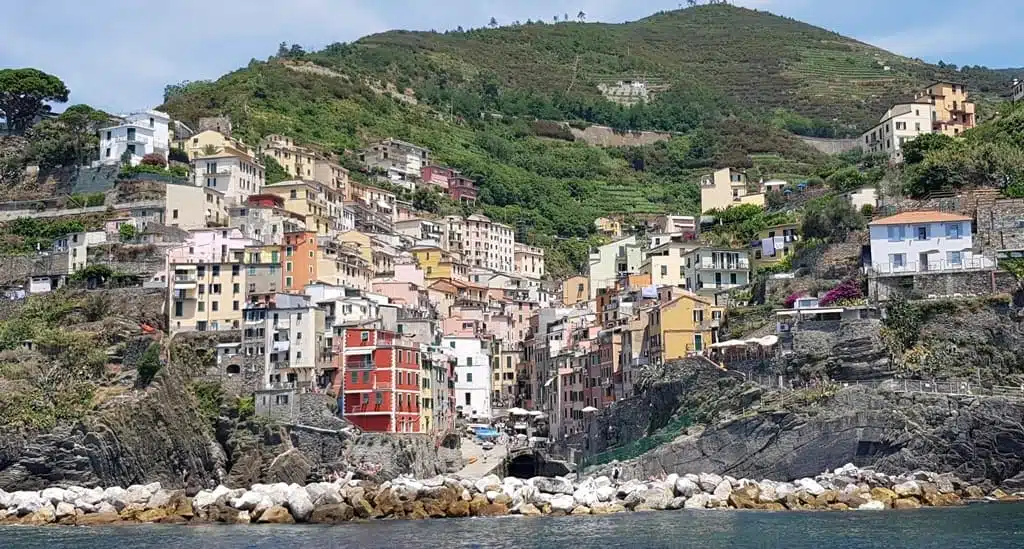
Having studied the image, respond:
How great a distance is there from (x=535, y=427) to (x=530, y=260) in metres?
31.9

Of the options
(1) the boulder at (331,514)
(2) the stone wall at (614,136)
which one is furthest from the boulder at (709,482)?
(2) the stone wall at (614,136)

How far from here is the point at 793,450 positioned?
193ft

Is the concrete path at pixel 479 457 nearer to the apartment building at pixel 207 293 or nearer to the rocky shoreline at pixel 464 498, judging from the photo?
the rocky shoreline at pixel 464 498

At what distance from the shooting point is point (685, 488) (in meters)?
57.8

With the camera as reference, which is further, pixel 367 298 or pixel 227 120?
pixel 227 120

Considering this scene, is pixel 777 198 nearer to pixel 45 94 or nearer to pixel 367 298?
pixel 367 298

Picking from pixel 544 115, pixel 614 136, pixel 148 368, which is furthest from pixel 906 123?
pixel 544 115

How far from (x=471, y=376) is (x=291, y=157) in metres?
30.0

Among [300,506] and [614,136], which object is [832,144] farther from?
[300,506]

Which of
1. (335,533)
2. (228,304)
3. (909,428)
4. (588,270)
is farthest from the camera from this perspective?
(588,270)

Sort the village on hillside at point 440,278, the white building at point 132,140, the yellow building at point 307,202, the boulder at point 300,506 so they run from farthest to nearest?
the white building at point 132,140 < the yellow building at point 307,202 < the village on hillside at point 440,278 < the boulder at point 300,506

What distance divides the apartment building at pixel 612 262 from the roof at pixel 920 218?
2867 cm

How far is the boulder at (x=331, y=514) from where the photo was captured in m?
56.4

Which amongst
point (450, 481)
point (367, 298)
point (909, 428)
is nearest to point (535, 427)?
point (367, 298)
